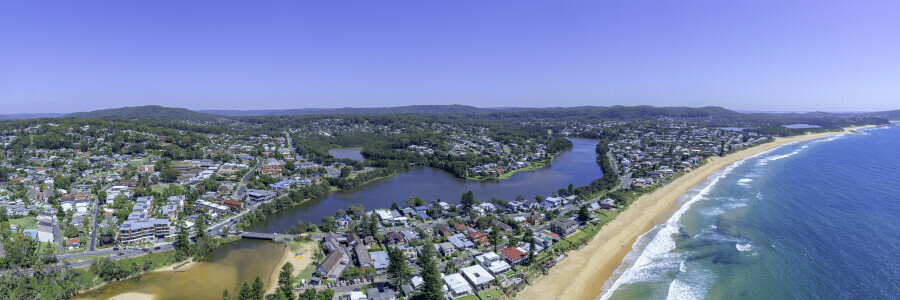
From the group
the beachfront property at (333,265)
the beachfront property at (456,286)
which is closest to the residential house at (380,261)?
the beachfront property at (333,265)

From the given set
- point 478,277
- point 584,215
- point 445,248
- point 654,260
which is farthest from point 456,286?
point 584,215

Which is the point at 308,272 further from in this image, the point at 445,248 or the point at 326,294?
the point at 445,248

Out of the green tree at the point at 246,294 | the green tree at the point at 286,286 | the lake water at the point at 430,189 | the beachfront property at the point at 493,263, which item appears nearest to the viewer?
the green tree at the point at 246,294

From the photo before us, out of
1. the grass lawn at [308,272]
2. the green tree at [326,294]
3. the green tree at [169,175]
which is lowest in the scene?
the grass lawn at [308,272]

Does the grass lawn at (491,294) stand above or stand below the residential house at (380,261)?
below

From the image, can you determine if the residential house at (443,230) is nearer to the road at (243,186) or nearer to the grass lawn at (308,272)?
the grass lawn at (308,272)

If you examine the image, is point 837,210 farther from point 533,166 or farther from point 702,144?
point 702,144

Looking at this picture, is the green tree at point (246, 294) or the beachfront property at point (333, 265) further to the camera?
the beachfront property at point (333, 265)
